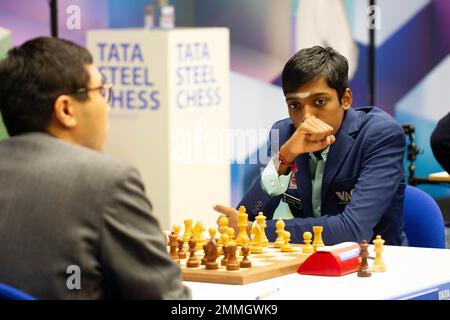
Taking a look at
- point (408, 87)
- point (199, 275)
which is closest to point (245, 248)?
point (199, 275)

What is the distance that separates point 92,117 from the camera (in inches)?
87.0

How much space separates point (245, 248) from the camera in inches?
106

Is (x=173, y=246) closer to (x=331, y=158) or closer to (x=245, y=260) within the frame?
(x=245, y=260)

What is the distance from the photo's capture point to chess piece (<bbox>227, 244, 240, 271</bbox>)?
263 cm

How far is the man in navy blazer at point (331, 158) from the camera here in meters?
3.35

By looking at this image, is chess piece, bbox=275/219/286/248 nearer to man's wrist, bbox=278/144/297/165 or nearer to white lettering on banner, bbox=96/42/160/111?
man's wrist, bbox=278/144/297/165

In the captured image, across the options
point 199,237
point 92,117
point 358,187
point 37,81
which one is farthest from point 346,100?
point 37,81

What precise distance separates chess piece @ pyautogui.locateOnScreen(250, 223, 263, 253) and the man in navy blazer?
0.78 feet

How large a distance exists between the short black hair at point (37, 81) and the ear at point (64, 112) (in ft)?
0.04

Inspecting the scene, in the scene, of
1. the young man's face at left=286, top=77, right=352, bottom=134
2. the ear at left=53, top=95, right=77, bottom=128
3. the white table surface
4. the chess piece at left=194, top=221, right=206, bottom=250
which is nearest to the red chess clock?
the white table surface

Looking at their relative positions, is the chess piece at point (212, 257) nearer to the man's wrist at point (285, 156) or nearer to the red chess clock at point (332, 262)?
the red chess clock at point (332, 262)

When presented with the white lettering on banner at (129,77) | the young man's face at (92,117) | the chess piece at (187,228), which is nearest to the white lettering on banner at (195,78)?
the white lettering on banner at (129,77)
